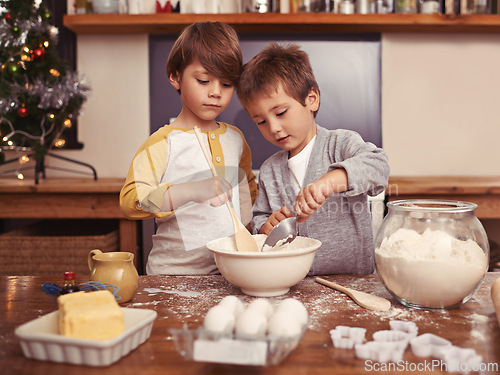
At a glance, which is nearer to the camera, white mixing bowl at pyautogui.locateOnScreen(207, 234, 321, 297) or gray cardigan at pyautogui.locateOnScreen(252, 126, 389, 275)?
white mixing bowl at pyautogui.locateOnScreen(207, 234, 321, 297)

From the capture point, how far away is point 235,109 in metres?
2.40

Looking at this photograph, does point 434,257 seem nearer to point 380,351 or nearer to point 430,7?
point 380,351

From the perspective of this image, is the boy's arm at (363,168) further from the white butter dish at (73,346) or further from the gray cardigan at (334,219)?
the white butter dish at (73,346)

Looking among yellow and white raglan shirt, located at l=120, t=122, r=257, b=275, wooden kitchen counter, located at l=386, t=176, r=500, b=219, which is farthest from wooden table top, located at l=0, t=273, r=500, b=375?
wooden kitchen counter, located at l=386, t=176, r=500, b=219

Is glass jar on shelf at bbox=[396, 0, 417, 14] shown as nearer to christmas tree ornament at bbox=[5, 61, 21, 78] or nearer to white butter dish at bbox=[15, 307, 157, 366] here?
christmas tree ornament at bbox=[5, 61, 21, 78]

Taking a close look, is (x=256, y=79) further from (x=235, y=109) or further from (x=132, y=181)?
(x=235, y=109)

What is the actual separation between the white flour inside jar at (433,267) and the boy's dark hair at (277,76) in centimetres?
53

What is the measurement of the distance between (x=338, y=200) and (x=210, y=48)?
0.53 metres

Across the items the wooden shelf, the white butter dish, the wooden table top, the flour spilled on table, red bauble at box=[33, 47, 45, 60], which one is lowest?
the flour spilled on table

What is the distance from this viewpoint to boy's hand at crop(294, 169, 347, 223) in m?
0.90

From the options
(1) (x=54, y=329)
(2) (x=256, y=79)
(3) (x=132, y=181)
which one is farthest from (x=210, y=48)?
(1) (x=54, y=329)

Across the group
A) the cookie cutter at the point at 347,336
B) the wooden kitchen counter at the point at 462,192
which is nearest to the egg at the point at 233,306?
the cookie cutter at the point at 347,336

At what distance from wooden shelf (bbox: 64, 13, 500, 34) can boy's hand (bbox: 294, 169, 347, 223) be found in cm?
146

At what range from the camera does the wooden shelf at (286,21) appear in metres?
2.16
